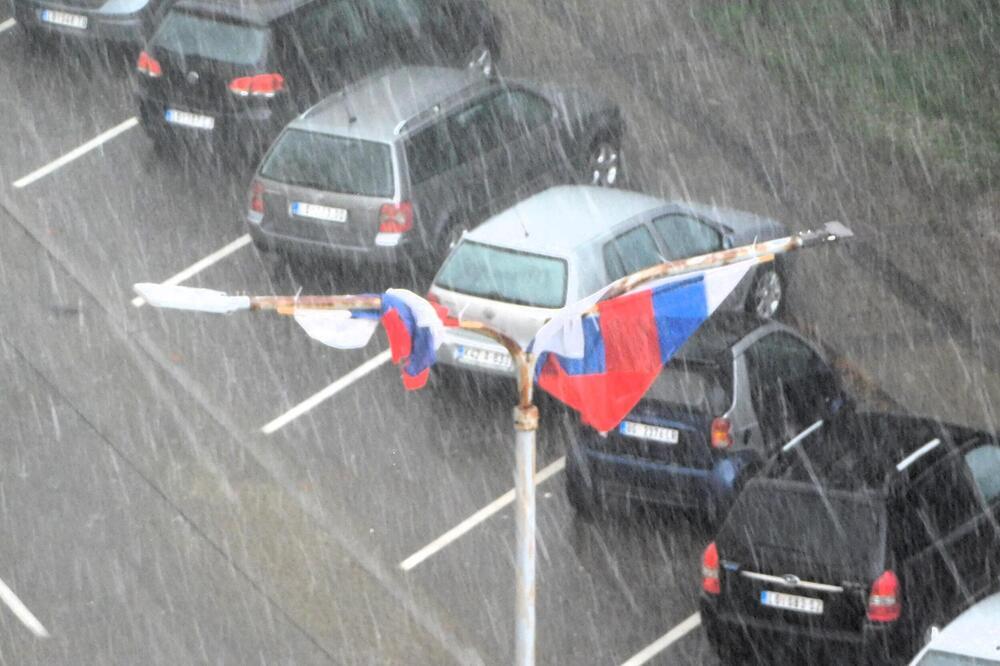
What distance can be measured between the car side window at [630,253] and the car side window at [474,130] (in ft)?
7.74

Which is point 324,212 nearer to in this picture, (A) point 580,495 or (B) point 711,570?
(A) point 580,495

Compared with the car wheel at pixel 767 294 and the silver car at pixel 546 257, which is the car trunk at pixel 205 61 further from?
the car wheel at pixel 767 294

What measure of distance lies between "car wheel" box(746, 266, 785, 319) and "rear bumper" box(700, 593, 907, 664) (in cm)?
477

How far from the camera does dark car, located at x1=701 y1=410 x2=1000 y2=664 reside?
11797 mm

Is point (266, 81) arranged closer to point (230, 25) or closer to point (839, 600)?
point (230, 25)

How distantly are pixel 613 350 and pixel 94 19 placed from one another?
12.7 meters

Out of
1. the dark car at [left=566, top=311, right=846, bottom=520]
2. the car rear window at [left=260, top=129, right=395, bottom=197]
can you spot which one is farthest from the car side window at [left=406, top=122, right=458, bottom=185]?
the dark car at [left=566, top=311, right=846, bottom=520]

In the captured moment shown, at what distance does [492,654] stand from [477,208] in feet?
18.7

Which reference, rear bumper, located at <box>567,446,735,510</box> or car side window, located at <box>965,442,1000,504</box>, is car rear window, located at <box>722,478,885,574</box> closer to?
car side window, located at <box>965,442,1000,504</box>

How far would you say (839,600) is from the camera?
38.8ft

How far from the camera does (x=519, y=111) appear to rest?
59.7 feet

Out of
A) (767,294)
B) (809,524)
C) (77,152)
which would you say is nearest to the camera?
(809,524)

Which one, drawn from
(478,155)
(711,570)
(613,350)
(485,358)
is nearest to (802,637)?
(711,570)

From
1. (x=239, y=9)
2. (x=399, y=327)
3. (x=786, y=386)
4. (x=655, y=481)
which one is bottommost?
(x=655, y=481)
